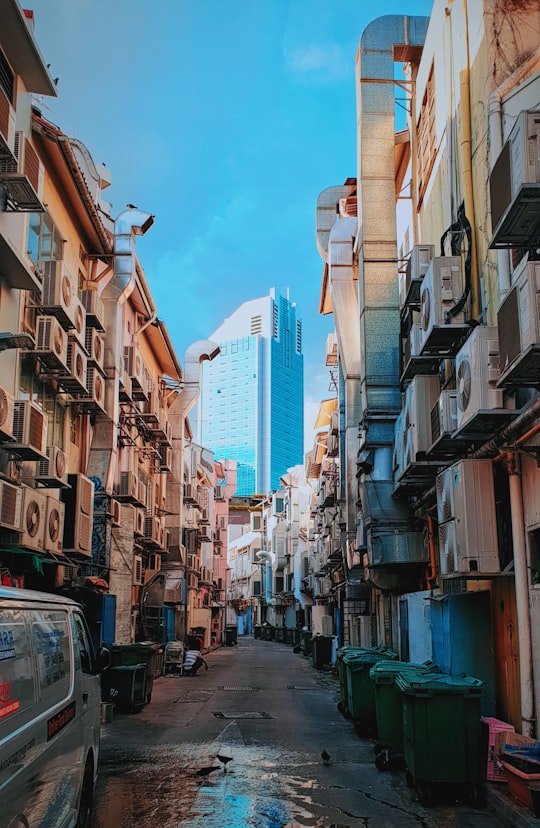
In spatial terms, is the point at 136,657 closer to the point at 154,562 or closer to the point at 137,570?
the point at 137,570

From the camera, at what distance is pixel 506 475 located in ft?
35.4

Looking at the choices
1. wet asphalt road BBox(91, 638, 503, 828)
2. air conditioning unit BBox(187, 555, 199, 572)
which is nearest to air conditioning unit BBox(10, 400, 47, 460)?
wet asphalt road BBox(91, 638, 503, 828)

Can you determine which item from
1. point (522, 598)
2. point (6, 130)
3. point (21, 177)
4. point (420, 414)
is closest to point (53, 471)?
point (21, 177)

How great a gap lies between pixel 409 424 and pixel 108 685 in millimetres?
7883

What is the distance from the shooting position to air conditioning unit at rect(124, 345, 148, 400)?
25.3 m

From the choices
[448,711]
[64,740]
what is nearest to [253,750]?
[448,711]

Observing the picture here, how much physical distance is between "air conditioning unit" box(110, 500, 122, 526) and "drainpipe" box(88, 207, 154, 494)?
38cm

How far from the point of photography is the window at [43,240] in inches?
634

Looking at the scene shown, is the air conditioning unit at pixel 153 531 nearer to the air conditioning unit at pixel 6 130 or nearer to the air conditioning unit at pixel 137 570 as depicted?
the air conditioning unit at pixel 137 570

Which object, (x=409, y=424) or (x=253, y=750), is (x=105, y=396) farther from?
(x=253, y=750)

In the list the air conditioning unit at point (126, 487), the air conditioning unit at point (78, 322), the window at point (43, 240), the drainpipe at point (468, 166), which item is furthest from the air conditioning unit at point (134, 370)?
the drainpipe at point (468, 166)

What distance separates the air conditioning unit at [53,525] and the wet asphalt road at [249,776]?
324 centimetres

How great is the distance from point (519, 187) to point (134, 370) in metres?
19.3

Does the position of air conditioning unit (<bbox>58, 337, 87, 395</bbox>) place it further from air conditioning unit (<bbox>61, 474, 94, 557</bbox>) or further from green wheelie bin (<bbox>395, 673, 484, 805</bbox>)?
green wheelie bin (<bbox>395, 673, 484, 805</bbox>)
